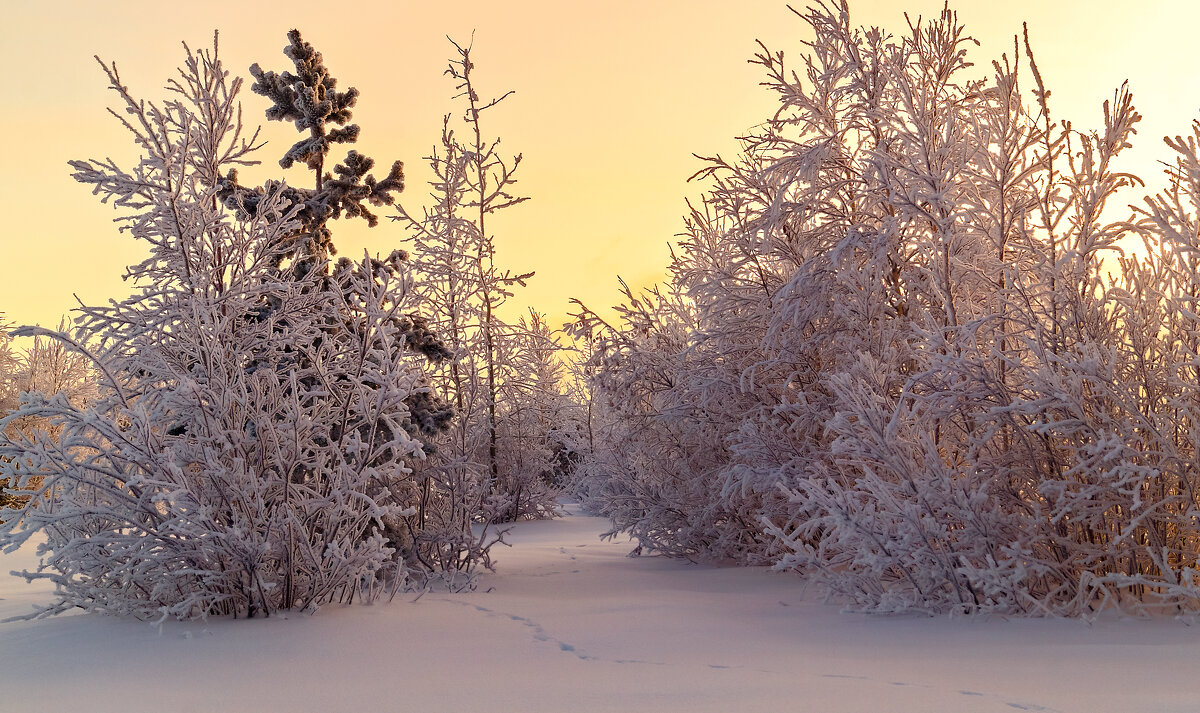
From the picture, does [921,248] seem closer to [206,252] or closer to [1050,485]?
[1050,485]

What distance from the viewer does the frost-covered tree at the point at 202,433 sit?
4.53 metres

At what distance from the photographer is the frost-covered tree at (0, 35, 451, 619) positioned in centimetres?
453

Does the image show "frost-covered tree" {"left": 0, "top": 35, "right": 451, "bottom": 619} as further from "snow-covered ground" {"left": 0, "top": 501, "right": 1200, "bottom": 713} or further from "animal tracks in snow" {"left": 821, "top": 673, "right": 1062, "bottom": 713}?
"animal tracks in snow" {"left": 821, "top": 673, "right": 1062, "bottom": 713}

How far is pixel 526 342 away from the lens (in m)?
14.6

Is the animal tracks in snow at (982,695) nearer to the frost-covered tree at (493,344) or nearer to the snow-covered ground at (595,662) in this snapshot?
the snow-covered ground at (595,662)

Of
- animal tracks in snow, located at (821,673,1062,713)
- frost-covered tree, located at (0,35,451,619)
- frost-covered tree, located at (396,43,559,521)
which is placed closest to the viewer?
animal tracks in snow, located at (821,673,1062,713)

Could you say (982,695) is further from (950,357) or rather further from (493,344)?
(493,344)

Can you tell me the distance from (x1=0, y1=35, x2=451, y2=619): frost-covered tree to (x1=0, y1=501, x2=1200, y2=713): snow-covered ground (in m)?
0.26

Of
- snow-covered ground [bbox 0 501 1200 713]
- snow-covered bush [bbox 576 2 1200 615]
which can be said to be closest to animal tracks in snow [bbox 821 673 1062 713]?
snow-covered ground [bbox 0 501 1200 713]

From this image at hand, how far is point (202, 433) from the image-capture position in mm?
4828

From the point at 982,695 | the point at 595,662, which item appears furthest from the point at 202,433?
the point at 982,695

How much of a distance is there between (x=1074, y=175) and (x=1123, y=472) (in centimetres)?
171

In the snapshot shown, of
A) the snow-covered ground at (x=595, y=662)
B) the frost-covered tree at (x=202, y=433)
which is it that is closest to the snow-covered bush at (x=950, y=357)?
the snow-covered ground at (x=595, y=662)

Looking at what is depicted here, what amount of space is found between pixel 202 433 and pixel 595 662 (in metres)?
2.52
